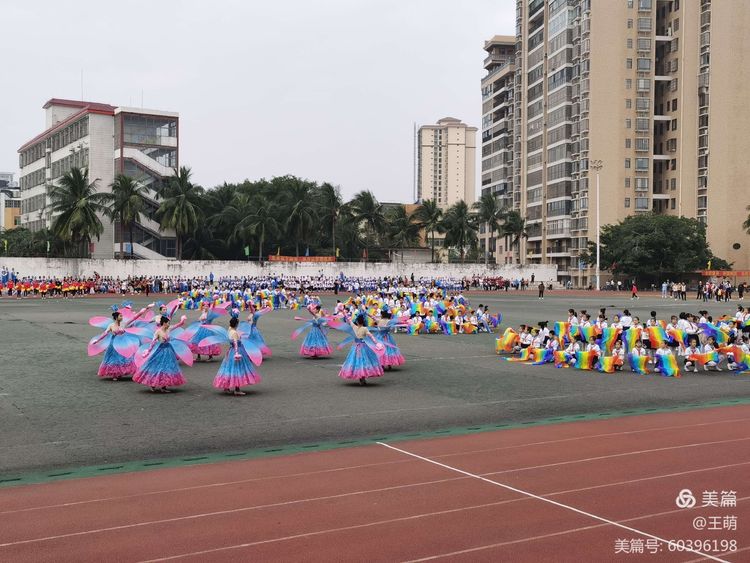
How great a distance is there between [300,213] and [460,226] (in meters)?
20.7

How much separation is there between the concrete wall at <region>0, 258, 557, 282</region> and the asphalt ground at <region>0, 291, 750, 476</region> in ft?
131

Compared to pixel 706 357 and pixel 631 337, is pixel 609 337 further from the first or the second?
pixel 706 357

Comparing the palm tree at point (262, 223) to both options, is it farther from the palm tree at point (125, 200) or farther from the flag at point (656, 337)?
the flag at point (656, 337)

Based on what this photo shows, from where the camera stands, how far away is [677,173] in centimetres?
8288

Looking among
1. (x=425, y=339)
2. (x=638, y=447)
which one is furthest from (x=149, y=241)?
(x=638, y=447)

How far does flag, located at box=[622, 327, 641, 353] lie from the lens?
730 inches

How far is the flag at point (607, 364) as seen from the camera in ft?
58.1

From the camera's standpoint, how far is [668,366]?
17359mm

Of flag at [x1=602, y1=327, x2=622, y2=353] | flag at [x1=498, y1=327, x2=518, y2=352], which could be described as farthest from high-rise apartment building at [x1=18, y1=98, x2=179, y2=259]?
flag at [x1=602, y1=327, x2=622, y2=353]

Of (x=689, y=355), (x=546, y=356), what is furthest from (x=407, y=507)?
(x=689, y=355)

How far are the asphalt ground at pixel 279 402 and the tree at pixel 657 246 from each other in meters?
56.9

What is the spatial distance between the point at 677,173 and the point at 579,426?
263 feet

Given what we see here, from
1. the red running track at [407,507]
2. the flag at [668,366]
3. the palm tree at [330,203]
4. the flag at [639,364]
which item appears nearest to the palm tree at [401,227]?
the palm tree at [330,203]

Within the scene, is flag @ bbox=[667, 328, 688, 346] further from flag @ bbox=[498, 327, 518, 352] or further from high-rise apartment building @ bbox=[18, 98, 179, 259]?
high-rise apartment building @ bbox=[18, 98, 179, 259]
